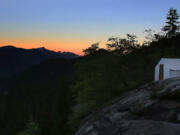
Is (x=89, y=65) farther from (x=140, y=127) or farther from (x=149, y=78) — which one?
(x=140, y=127)

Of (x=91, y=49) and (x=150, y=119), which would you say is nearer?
(x=150, y=119)

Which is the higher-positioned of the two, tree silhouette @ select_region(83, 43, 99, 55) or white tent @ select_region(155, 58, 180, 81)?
tree silhouette @ select_region(83, 43, 99, 55)

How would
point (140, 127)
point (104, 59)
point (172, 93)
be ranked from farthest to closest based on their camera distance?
point (104, 59)
point (172, 93)
point (140, 127)

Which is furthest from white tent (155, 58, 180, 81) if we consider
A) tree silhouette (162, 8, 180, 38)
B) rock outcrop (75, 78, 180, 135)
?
tree silhouette (162, 8, 180, 38)

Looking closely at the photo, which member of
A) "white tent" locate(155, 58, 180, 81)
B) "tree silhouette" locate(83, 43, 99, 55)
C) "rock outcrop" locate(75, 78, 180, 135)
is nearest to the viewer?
"rock outcrop" locate(75, 78, 180, 135)

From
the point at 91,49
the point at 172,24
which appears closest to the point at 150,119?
the point at 91,49

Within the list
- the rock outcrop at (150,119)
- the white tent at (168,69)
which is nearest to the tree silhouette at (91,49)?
the white tent at (168,69)

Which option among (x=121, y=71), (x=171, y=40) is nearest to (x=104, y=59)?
(x=121, y=71)

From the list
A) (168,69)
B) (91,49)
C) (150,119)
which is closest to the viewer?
(150,119)

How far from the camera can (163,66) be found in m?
17.2

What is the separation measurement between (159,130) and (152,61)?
1080 inches

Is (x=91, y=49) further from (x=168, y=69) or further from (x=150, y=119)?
(x=150, y=119)

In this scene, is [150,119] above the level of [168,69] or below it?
below

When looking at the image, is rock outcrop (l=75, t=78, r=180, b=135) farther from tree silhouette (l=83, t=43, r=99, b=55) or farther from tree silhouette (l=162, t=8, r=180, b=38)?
tree silhouette (l=162, t=8, r=180, b=38)
